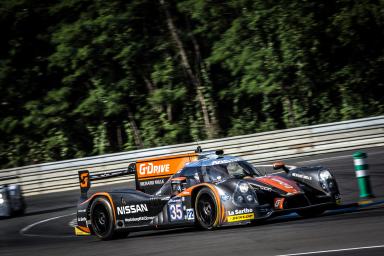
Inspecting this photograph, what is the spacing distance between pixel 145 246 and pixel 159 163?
8.40ft

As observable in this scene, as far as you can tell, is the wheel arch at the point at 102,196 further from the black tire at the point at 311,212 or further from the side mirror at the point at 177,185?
the black tire at the point at 311,212

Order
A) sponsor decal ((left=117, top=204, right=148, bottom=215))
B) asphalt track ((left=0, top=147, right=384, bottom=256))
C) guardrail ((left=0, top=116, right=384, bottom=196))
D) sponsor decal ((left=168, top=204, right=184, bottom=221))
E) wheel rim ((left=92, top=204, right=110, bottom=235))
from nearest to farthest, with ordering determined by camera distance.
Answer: asphalt track ((left=0, top=147, right=384, bottom=256))
sponsor decal ((left=168, top=204, right=184, bottom=221))
sponsor decal ((left=117, top=204, right=148, bottom=215))
wheel rim ((left=92, top=204, right=110, bottom=235))
guardrail ((left=0, top=116, right=384, bottom=196))

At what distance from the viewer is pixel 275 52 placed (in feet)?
73.6

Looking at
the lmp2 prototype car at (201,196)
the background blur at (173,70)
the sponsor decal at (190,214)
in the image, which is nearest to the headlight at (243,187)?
the lmp2 prototype car at (201,196)

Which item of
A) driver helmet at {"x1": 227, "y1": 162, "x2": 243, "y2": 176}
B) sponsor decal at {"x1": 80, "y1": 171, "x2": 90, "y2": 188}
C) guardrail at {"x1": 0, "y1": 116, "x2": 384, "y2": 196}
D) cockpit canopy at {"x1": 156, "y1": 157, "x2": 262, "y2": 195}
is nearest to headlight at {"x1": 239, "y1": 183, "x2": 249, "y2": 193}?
cockpit canopy at {"x1": 156, "y1": 157, "x2": 262, "y2": 195}

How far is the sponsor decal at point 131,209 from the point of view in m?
10.7

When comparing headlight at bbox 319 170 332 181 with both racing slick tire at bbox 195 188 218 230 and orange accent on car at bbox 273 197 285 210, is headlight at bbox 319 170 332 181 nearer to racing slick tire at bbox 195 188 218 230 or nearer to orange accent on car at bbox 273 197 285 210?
orange accent on car at bbox 273 197 285 210

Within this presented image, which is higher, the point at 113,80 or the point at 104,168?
the point at 113,80

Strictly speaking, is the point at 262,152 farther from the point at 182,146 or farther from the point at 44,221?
the point at 44,221

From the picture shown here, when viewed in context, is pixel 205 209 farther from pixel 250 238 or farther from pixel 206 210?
pixel 250 238

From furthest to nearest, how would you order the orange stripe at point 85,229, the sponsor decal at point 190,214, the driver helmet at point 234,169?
1. the orange stripe at point 85,229
2. the driver helmet at point 234,169
3. the sponsor decal at point 190,214

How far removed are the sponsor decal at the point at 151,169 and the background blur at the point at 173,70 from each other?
1117 cm

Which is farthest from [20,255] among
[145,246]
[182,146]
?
[182,146]

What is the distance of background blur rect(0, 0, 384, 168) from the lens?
22422 millimetres
